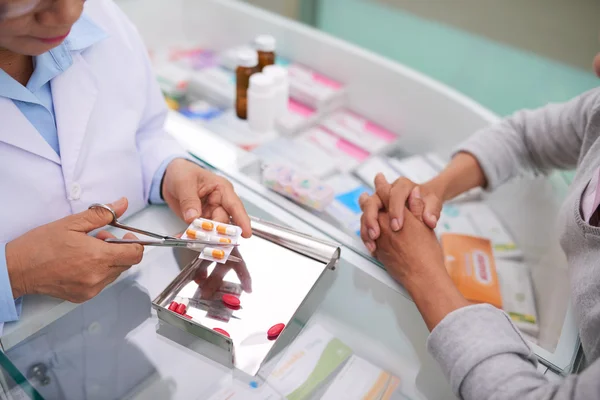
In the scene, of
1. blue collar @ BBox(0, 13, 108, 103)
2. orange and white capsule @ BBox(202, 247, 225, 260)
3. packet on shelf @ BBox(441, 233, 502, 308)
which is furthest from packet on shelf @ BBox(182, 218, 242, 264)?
packet on shelf @ BBox(441, 233, 502, 308)

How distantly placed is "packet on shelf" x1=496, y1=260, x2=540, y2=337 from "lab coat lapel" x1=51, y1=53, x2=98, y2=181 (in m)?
0.87

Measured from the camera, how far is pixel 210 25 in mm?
1892

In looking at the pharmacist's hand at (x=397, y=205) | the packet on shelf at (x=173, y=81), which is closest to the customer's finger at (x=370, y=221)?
the pharmacist's hand at (x=397, y=205)

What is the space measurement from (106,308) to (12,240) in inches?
7.1

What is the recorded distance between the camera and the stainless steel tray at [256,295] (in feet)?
2.43

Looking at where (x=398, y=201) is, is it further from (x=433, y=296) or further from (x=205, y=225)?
(x=205, y=225)

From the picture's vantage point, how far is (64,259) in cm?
74

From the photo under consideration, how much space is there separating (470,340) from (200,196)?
0.53 meters

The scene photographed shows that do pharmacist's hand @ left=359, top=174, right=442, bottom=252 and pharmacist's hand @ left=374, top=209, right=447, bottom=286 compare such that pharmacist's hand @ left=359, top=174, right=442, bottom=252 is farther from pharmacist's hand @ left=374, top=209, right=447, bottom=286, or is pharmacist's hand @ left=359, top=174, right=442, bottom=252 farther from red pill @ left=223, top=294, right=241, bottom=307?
red pill @ left=223, top=294, right=241, bottom=307

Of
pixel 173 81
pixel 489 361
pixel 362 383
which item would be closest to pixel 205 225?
pixel 362 383

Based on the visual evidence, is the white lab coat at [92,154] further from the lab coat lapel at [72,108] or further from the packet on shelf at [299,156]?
the packet on shelf at [299,156]

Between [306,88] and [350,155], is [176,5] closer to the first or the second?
[306,88]

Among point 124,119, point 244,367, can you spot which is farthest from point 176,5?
point 244,367

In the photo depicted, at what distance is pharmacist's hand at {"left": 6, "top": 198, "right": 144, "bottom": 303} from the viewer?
0.74 meters
